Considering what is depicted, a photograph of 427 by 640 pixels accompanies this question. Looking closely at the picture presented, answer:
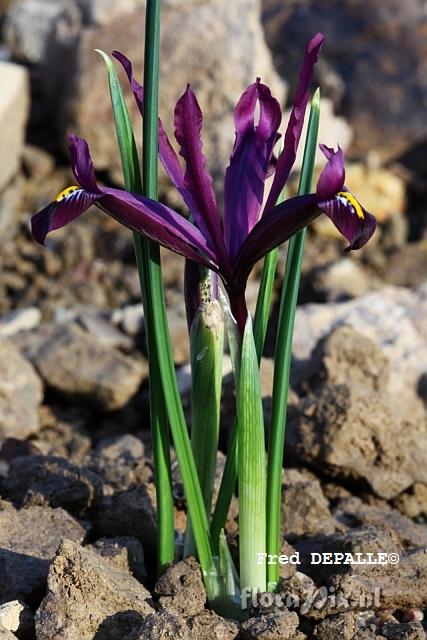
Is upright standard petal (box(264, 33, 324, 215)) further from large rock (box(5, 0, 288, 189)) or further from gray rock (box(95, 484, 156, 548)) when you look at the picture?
large rock (box(5, 0, 288, 189))

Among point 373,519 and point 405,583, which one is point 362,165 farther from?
point 405,583

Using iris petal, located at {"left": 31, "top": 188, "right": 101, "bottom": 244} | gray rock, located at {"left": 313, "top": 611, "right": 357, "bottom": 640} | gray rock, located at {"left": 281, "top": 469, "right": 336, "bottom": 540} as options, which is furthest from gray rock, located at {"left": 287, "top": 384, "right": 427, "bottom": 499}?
iris petal, located at {"left": 31, "top": 188, "right": 101, "bottom": 244}

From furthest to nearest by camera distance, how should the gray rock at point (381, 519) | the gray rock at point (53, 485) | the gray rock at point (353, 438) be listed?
1. the gray rock at point (353, 438)
2. the gray rock at point (381, 519)
3. the gray rock at point (53, 485)

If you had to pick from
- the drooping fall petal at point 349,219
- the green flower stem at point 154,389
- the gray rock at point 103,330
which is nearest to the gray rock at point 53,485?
the green flower stem at point 154,389

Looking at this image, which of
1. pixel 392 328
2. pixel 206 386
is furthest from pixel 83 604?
pixel 392 328

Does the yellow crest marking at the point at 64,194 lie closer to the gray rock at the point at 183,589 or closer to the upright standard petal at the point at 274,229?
the upright standard petal at the point at 274,229

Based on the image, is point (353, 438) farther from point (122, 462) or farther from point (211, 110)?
point (211, 110)

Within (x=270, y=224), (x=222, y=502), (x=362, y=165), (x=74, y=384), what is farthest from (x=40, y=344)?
(x=362, y=165)
